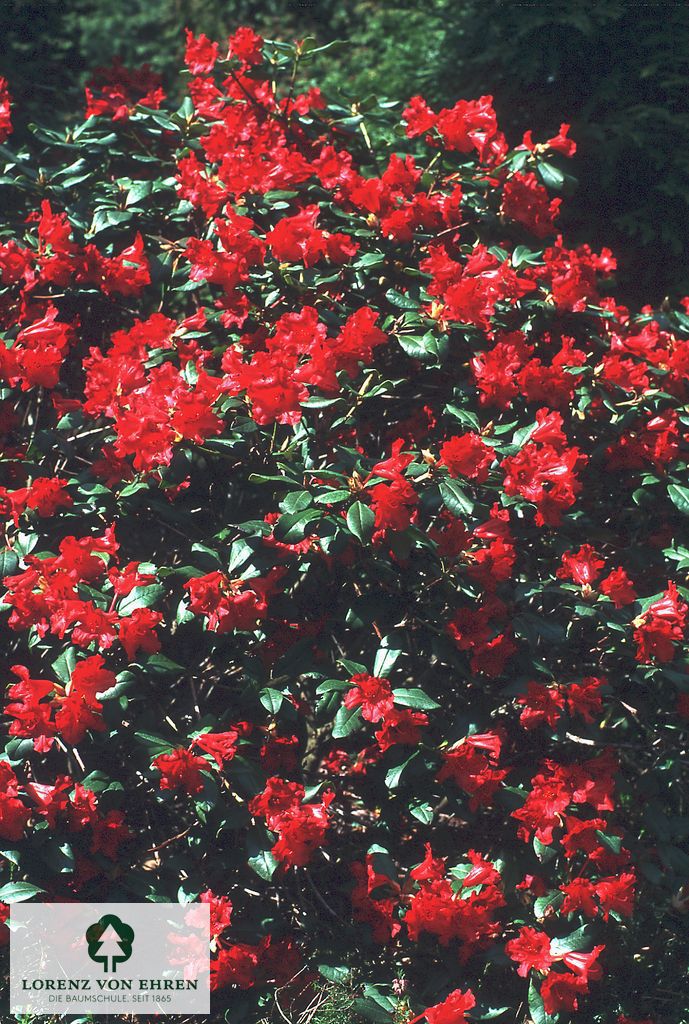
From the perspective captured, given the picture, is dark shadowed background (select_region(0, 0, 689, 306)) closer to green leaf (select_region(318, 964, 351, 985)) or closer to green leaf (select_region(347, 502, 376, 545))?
green leaf (select_region(347, 502, 376, 545))

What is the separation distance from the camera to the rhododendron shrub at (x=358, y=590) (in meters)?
2.13

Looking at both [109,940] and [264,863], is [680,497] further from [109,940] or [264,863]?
[109,940]

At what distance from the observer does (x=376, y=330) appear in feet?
7.64

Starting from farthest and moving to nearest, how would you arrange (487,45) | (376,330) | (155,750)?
(487,45) → (376,330) → (155,750)

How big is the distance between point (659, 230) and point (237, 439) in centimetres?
224

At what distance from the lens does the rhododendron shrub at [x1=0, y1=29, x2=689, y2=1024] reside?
213cm

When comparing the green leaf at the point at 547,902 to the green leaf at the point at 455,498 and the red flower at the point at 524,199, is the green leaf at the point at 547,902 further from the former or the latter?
the red flower at the point at 524,199

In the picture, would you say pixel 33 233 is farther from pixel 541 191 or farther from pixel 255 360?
pixel 541 191

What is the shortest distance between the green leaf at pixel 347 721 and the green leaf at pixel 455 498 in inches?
18.6

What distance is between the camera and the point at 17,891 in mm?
2131

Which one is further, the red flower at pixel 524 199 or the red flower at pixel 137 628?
the red flower at pixel 524 199

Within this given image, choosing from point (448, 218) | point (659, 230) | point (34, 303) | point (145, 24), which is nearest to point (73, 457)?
point (34, 303)

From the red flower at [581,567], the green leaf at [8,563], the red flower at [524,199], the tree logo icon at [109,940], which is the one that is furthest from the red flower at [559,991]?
the red flower at [524,199]

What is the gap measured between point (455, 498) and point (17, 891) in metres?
1.22
